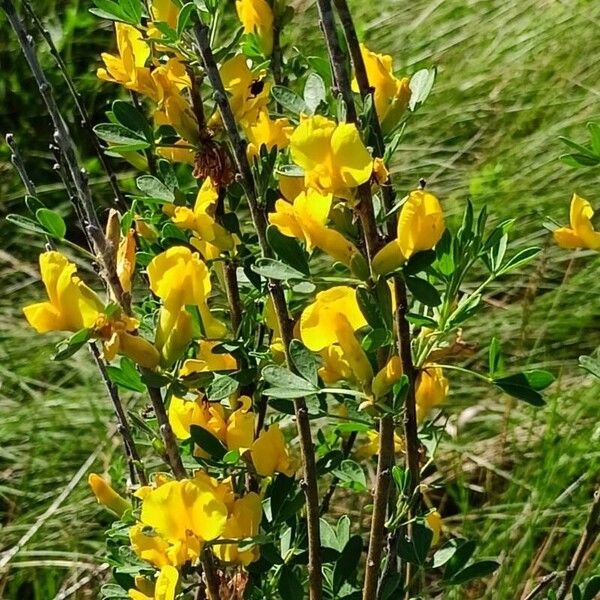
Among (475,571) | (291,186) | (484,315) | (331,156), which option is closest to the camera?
(331,156)

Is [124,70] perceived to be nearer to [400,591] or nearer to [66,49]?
[400,591]

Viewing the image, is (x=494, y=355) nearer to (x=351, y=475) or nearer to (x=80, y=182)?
(x=351, y=475)

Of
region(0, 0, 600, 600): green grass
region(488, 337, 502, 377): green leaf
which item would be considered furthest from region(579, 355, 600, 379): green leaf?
region(0, 0, 600, 600): green grass

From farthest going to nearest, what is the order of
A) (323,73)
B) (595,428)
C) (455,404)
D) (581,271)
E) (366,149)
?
(581,271), (455,404), (595,428), (323,73), (366,149)

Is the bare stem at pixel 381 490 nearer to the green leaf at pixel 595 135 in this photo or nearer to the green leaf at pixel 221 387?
the green leaf at pixel 221 387

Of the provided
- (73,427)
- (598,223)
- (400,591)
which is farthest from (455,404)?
(400,591)

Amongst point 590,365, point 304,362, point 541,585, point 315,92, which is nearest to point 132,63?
point 315,92

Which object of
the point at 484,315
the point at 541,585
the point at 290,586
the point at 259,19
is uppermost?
the point at 259,19
